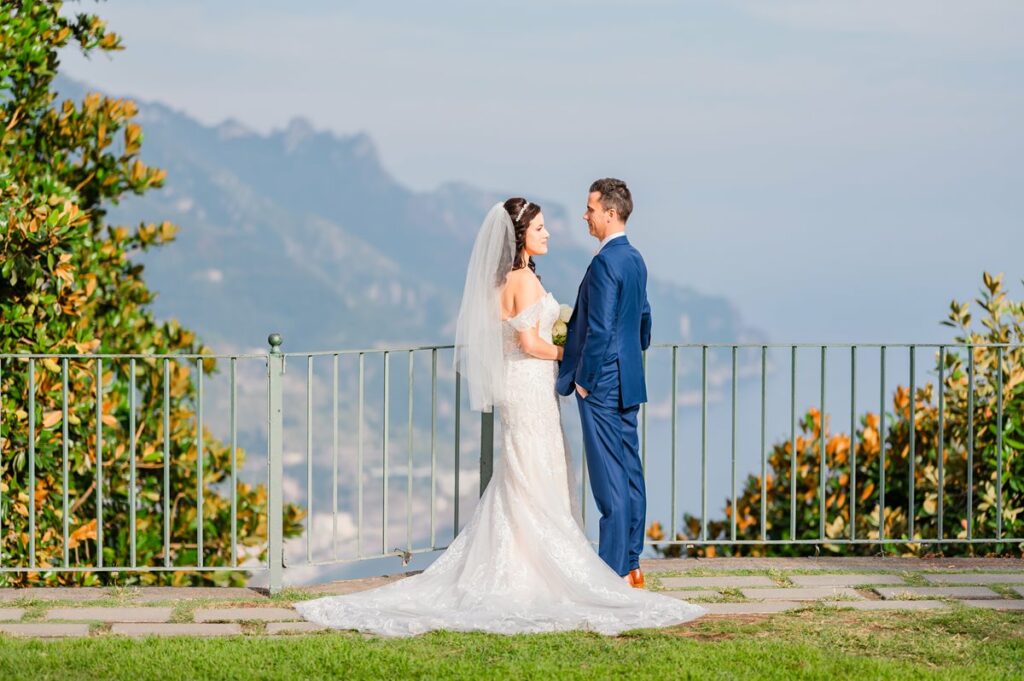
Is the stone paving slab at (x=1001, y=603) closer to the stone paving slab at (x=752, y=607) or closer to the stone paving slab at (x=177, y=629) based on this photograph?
the stone paving slab at (x=752, y=607)

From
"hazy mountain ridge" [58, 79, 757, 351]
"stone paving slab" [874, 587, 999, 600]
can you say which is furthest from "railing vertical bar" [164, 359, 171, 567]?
"hazy mountain ridge" [58, 79, 757, 351]

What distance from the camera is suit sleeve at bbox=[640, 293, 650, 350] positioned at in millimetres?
6019

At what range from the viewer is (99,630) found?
5.63m

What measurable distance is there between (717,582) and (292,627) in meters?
2.01

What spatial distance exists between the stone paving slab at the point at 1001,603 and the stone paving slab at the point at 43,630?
3.72m

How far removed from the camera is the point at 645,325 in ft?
20.0

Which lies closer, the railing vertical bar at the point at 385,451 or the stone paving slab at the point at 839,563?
the railing vertical bar at the point at 385,451

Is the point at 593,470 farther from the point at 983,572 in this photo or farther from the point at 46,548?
the point at 46,548

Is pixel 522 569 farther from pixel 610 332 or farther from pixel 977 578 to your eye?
pixel 977 578

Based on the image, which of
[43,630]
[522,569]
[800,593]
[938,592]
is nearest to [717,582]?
[800,593]

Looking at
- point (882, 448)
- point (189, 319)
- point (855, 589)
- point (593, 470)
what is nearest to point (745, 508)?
point (882, 448)

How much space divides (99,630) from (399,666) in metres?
1.47

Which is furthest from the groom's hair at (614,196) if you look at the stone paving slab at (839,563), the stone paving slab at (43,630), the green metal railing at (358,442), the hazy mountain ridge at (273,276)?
the hazy mountain ridge at (273,276)

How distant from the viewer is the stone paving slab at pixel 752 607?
19.2 feet
